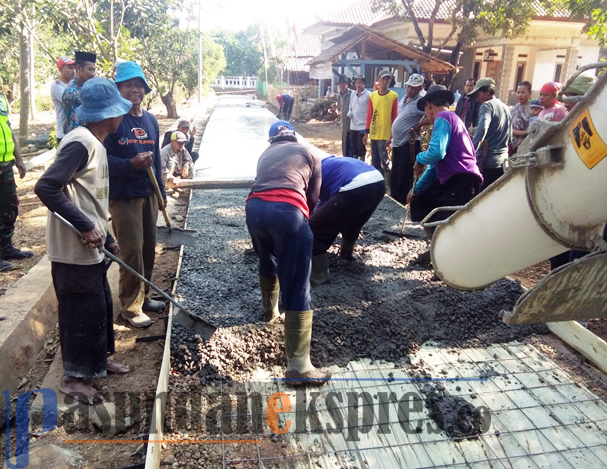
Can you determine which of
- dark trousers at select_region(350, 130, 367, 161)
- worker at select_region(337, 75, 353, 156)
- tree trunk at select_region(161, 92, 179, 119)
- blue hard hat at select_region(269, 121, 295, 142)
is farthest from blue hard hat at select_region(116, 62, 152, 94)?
tree trunk at select_region(161, 92, 179, 119)

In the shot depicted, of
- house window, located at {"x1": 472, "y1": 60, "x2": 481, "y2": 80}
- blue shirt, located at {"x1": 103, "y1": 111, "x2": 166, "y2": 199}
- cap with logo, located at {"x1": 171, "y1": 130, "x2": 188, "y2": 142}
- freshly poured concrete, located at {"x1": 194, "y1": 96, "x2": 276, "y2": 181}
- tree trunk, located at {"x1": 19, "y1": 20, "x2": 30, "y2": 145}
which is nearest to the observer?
blue shirt, located at {"x1": 103, "y1": 111, "x2": 166, "y2": 199}

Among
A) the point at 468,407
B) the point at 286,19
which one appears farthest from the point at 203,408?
the point at 286,19

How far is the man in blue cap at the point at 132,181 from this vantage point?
2.88 metres

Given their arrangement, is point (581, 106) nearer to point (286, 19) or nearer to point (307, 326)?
point (307, 326)

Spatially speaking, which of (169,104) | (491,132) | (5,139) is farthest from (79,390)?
(169,104)

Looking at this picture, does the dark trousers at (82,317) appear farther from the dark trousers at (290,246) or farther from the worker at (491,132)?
the worker at (491,132)

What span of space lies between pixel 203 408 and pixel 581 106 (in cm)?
204

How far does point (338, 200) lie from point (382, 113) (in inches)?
124

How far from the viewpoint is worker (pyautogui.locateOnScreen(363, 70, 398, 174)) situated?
610 centimetres

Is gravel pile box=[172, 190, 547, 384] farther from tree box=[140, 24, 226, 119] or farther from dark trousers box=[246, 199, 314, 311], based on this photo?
tree box=[140, 24, 226, 119]

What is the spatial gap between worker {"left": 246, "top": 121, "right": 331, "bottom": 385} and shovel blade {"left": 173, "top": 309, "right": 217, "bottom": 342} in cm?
43

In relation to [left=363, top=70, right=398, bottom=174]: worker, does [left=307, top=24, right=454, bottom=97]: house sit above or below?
above

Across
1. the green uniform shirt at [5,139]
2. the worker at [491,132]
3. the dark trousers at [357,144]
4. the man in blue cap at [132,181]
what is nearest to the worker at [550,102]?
the worker at [491,132]

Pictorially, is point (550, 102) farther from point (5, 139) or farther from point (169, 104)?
point (169, 104)
